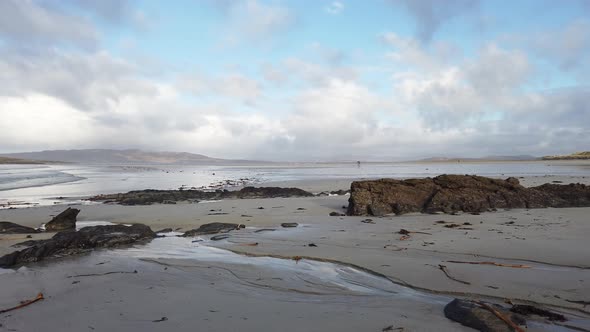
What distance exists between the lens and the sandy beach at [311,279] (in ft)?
12.1

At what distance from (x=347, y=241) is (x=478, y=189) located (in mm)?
6407

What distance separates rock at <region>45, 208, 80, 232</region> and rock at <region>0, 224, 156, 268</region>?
2415 millimetres

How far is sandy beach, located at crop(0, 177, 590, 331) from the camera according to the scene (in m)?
3.69

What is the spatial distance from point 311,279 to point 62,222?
295 inches

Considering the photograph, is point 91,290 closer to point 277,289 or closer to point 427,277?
point 277,289

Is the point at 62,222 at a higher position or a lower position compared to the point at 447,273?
lower

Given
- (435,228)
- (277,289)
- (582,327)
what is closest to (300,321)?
(277,289)

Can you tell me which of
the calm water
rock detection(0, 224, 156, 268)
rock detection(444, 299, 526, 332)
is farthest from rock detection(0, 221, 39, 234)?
rock detection(444, 299, 526, 332)

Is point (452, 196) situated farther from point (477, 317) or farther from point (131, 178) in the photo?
point (131, 178)

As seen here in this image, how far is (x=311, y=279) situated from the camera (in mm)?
5051

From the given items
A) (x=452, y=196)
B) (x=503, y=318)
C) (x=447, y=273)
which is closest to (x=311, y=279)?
(x=447, y=273)

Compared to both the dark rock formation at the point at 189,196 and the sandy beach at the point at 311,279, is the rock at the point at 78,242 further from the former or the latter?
the dark rock formation at the point at 189,196

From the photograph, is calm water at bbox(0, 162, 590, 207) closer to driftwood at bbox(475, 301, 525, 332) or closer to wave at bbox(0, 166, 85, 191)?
wave at bbox(0, 166, 85, 191)

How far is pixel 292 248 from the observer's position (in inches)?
274
